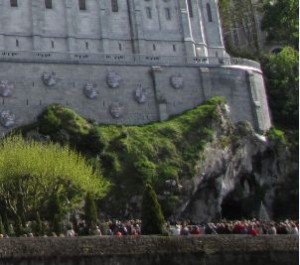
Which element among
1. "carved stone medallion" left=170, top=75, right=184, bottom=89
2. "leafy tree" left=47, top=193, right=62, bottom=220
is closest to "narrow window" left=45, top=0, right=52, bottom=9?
"carved stone medallion" left=170, top=75, right=184, bottom=89

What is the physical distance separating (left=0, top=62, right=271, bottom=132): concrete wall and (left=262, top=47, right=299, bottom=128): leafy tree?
357 centimetres

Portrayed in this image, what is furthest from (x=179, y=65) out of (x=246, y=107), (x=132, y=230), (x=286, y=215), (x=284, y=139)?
(x=132, y=230)

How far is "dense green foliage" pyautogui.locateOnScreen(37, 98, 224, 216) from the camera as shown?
45438 mm

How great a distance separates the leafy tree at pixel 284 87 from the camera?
59.3 metres

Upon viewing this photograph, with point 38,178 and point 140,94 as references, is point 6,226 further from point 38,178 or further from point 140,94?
point 140,94

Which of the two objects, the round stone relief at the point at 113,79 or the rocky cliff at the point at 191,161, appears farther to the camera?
the round stone relief at the point at 113,79

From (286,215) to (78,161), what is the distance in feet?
56.9

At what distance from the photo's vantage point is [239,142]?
51.1 metres

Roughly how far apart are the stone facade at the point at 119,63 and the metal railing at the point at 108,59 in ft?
0.23

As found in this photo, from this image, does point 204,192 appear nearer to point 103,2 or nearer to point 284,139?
point 284,139

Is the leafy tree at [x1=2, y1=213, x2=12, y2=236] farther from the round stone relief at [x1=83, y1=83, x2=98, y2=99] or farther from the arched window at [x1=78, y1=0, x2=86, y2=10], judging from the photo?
the arched window at [x1=78, y1=0, x2=86, y2=10]

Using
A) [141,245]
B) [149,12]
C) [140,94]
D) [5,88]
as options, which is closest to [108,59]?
[140,94]

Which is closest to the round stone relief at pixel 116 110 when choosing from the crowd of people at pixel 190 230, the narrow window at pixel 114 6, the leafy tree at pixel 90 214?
the narrow window at pixel 114 6

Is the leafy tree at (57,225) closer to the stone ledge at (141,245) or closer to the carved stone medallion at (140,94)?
the stone ledge at (141,245)
